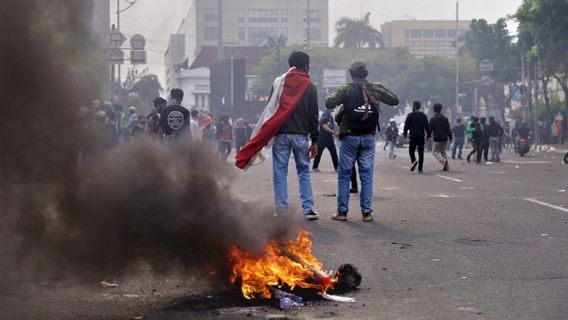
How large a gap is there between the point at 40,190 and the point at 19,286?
0.83 m

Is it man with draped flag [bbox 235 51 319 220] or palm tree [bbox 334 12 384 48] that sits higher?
palm tree [bbox 334 12 384 48]

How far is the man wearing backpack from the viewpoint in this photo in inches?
411

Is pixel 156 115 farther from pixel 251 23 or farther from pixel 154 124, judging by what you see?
pixel 251 23

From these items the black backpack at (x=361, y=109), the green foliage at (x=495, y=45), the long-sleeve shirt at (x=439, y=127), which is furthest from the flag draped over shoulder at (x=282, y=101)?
the green foliage at (x=495, y=45)

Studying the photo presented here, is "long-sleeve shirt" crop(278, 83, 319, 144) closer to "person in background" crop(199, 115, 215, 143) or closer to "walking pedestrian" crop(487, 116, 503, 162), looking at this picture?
"person in background" crop(199, 115, 215, 143)

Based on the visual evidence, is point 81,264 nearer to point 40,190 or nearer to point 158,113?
point 40,190

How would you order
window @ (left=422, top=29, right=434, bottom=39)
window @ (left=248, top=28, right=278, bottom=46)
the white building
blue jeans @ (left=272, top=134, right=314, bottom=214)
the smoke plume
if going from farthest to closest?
1. window @ (left=422, top=29, right=434, bottom=39)
2. window @ (left=248, top=28, right=278, bottom=46)
3. the white building
4. blue jeans @ (left=272, top=134, right=314, bottom=214)
5. the smoke plume

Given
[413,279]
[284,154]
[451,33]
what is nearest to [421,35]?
[451,33]

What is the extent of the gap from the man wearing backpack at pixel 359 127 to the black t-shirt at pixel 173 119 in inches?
109

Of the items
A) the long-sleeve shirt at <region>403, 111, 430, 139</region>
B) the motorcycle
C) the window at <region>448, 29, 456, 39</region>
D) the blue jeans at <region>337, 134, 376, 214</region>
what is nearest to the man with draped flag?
the blue jeans at <region>337, 134, 376, 214</region>

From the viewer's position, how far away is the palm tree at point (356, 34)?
115875 mm

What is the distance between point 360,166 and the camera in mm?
10641

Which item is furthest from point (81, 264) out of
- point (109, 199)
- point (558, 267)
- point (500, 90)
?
point (500, 90)

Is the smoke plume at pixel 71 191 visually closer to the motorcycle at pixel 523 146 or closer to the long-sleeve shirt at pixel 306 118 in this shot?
the long-sleeve shirt at pixel 306 118
